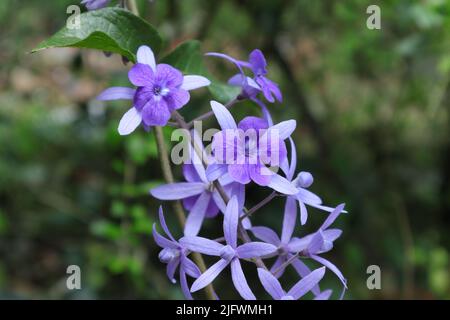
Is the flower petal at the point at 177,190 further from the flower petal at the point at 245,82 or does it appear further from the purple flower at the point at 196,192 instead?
the flower petal at the point at 245,82

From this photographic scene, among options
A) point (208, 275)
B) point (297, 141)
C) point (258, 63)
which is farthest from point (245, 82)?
point (297, 141)

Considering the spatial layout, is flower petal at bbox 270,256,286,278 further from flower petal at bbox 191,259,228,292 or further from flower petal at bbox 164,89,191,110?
flower petal at bbox 164,89,191,110

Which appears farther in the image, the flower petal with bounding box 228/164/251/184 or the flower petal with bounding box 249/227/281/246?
the flower petal with bounding box 249/227/281/246

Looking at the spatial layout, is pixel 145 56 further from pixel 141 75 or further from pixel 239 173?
pixel 239 173

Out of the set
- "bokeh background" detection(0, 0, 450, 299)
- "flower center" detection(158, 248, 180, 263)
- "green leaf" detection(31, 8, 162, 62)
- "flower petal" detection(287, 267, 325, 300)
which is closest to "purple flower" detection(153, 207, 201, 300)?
"flower center" detection(158, 248, 180, 263)

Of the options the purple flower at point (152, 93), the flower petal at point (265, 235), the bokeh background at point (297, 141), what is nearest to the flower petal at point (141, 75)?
the purple flower at point (152, 93)

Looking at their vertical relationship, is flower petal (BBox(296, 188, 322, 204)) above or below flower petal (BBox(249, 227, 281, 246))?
above
